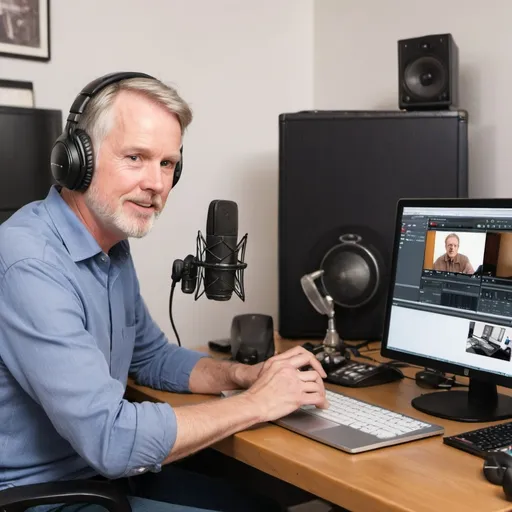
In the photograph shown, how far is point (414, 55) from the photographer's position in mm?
2270

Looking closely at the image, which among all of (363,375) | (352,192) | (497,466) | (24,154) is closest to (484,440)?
(497,466)

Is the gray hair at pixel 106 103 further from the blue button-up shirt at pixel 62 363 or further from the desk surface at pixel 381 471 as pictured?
the desk surface at pixel 381 471

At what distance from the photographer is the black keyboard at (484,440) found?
52.6 inches

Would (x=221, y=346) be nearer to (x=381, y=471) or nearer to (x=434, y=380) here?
(x=434, y=380)

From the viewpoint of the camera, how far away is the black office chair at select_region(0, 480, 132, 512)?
1246 mm

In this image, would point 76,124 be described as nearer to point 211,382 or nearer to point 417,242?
point 211,382

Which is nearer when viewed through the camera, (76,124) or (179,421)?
(179,421)

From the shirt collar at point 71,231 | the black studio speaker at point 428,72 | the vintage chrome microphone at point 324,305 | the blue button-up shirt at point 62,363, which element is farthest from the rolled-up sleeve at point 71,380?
the black studio speaker at point 428,72

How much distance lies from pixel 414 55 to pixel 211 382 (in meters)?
1.14

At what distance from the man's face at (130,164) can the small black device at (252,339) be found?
0.51 m

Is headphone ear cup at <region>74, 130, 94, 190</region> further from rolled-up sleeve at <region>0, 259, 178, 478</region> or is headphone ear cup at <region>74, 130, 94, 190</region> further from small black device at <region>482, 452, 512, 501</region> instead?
small black device at <region>482, 452, 512, 501</region>

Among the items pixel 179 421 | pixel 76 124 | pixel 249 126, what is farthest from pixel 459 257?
pixel 249 126

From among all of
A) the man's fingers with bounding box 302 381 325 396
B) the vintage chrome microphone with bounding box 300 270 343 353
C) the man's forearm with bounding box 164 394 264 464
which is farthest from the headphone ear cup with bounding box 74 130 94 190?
the vintage chrome microphone with bounding box 300 270 343 353

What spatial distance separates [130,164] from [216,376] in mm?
523
